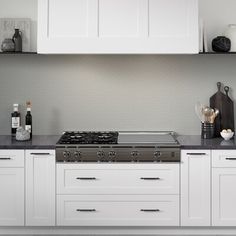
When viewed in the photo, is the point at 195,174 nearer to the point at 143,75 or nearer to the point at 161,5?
the point at 143,75

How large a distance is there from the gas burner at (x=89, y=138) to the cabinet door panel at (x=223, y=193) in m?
0.83

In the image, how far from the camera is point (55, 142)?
14.5 feet

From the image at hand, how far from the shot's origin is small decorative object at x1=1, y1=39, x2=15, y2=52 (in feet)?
15.0

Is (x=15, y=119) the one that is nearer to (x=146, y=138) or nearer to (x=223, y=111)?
(x=146, y=138)

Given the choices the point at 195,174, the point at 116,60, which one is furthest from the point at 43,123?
the point at 195,174

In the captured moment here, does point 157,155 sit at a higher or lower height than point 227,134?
lower

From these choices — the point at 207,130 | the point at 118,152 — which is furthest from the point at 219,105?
the point at 118,152

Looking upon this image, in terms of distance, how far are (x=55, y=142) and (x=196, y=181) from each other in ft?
3.71

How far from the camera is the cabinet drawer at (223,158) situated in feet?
13.9

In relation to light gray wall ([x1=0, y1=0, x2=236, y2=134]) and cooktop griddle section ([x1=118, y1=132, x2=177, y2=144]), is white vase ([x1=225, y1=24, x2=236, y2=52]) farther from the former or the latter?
cooktop griddle section ([x1=118, y1=132, x2=177, y2=144])

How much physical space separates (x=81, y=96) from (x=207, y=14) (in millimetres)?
1275

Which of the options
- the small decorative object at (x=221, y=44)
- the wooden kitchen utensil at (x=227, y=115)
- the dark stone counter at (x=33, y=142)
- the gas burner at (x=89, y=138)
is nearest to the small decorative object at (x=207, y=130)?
the wooden kitchen utensil at (x=227, y=115)

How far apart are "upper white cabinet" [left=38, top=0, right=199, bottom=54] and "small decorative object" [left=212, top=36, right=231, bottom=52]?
0.84 feet

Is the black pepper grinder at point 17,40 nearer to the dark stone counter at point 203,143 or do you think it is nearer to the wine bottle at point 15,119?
the wine bottle at point 15,119
